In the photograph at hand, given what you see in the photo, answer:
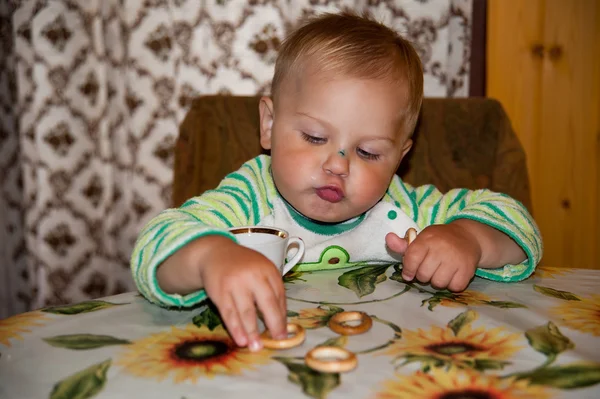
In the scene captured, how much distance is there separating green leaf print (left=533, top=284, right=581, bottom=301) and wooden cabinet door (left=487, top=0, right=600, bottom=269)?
4.76 ft

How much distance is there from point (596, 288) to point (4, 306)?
8.37 ft

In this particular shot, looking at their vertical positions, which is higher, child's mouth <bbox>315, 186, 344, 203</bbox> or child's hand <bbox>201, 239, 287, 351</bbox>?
child's mouth <bbox>315, 186, 344, 203</bbox>

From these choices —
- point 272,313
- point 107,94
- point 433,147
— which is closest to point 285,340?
point 272,313

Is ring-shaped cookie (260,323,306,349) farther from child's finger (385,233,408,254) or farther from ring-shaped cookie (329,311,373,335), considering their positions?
child's finger (385,233,408,254)

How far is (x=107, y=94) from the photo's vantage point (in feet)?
8.05

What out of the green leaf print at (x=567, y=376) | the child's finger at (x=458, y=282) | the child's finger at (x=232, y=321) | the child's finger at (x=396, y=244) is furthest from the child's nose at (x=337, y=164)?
the green leaf print at (x=567, y=376)

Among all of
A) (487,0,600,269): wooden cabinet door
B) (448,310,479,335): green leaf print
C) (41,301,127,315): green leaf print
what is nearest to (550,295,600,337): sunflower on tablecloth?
(448,310,479,335): green leaf print

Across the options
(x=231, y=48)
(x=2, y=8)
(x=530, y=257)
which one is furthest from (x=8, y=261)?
(x=530, y=257)

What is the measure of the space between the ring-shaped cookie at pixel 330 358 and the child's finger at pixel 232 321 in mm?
79

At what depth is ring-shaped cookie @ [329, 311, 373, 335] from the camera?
58 cm

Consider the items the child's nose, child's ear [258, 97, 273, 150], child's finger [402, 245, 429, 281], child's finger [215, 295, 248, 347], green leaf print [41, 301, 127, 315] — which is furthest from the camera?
child's ear [258, 97, 273, 150]

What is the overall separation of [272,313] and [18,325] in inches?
12.3

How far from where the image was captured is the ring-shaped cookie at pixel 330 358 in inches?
19.0

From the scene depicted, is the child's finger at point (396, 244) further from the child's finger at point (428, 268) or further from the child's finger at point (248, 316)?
the child's finger at point (248, 316)
